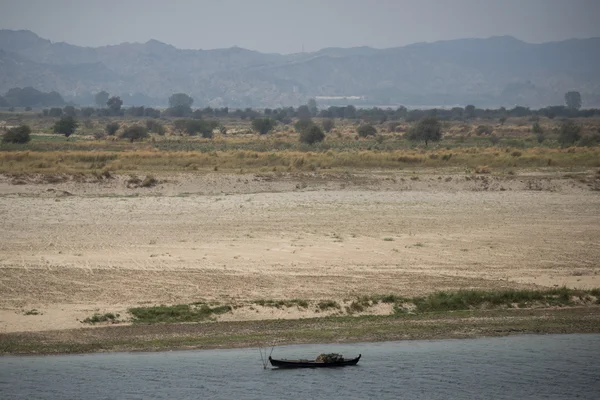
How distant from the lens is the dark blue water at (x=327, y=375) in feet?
52.4

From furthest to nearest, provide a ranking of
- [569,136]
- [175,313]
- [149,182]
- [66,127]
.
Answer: [66,127] → [569,136] → [149,182] → [175,313]

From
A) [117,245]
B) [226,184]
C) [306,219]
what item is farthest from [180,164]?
[117,245]

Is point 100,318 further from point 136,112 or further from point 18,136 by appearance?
point 136,112

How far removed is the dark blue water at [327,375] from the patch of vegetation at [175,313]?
4.14 ft

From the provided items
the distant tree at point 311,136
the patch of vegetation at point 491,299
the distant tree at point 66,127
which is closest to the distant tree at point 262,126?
the distant tree at point 66,127

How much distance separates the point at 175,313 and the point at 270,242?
22.7ft

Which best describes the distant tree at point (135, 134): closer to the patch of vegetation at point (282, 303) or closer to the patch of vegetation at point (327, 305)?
the patch of vegetation at point (282, 303)

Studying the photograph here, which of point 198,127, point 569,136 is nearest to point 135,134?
point 198,127

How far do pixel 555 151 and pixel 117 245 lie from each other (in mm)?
35907

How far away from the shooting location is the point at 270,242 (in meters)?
25.0

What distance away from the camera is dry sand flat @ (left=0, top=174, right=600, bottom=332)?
2006 cm

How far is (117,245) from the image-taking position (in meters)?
24.4

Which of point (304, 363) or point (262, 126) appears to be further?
point (262, 126)

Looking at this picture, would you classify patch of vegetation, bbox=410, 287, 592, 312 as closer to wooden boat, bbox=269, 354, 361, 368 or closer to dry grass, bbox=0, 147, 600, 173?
wooden boat, bbox=269, 354, 361, 368
